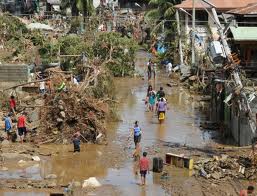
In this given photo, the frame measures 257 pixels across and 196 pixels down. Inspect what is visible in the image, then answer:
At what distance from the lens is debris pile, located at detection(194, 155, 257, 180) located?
20.4 m

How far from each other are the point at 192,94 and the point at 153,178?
1866 centimetres

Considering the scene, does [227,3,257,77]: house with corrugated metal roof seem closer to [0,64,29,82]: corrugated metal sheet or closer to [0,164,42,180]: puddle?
[0,164,42,180]: puddle

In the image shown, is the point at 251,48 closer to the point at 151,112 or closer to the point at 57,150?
the point at 151,112

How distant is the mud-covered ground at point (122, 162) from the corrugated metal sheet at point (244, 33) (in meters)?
4.42

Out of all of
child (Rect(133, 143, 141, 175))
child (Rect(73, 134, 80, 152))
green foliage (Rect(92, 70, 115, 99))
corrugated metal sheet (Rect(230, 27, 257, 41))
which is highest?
corrugated metal sheet (Rect(230, 27, 257, 41))

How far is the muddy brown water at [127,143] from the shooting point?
20.7 meters

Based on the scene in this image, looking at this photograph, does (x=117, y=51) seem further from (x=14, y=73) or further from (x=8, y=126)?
(x=8, y=126)

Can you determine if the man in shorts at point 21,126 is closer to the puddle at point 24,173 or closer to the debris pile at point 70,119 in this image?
the debris pile at point 70,119

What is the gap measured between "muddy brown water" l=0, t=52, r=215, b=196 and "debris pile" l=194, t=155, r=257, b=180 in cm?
97

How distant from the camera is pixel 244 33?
2922 cm

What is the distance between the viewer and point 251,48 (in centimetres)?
2995

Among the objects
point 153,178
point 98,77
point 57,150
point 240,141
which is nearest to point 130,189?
point 153,178

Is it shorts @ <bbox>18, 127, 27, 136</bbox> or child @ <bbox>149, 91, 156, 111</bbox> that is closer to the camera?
shorts @ <bbox>18, 127, 27, 136</bbox>

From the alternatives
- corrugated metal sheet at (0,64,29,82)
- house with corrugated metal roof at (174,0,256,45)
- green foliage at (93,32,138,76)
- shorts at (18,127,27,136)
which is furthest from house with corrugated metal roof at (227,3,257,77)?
house with corrugated metal roof at (174,0,256,45)
